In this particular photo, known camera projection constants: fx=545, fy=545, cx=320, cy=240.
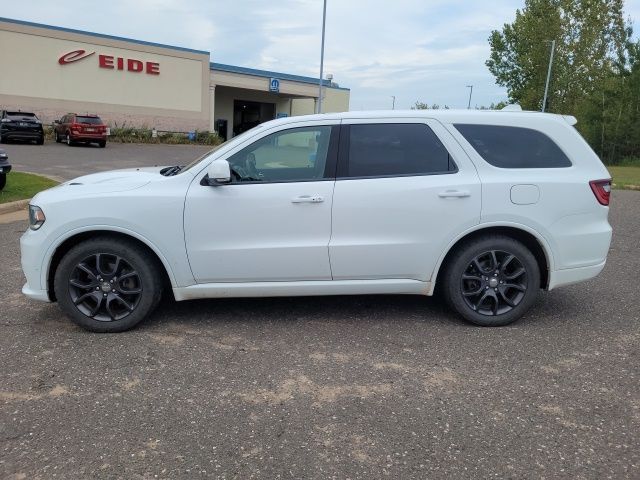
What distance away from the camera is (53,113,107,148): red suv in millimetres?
27562

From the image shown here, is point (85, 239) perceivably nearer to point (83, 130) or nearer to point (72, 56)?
point (83, 130)

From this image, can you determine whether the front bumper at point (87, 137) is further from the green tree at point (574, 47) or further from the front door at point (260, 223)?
the green tree at point (574, 47)

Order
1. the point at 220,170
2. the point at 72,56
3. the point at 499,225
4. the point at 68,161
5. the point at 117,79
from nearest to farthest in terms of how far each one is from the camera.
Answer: the point at 220,170 → the point at 499,225 → the point at 68,161 → the point at 72,56 → the point at 117,79

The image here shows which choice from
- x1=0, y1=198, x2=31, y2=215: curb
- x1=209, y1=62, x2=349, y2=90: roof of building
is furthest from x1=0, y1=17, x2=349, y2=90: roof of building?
x1=0, y1=198, x2=31, y2=215: curb

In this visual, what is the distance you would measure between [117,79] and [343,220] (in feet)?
117

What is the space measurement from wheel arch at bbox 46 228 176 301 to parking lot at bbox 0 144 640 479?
44cm

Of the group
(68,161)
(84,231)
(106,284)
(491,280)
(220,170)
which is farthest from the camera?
(68,161)

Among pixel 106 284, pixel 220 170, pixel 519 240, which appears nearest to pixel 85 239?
pixel 106 284

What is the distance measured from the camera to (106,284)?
432 centimetres

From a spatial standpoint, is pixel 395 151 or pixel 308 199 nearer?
pixel 308 199

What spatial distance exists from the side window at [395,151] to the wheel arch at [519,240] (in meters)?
0.57

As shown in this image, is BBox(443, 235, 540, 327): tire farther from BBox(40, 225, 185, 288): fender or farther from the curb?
the curb

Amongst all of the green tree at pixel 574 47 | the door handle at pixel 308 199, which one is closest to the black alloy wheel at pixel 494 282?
the door handle at pixel 308 199

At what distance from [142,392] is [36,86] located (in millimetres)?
34951
